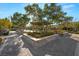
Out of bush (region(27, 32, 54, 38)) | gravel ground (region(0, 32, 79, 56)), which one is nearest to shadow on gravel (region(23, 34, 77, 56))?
gravel ground (region(0, 32, 79, 56))

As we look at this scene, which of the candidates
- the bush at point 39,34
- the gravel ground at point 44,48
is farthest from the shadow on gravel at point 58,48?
the bush at point 39,34

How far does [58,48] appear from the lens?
241 inches

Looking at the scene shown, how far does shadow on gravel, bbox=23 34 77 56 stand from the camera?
6070mm

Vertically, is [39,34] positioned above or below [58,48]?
above

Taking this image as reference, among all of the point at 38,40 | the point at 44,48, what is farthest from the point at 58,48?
the point at 38,40

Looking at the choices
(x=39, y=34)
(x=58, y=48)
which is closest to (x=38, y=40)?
(x=39, y=34)

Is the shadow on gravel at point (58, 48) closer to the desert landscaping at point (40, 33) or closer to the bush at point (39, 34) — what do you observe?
the desert landscaping at point (40, 33)

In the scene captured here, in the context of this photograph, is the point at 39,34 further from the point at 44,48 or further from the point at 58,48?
the point at 58,48

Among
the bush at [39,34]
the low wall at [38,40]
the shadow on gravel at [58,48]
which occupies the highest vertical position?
the bush at [39,34]

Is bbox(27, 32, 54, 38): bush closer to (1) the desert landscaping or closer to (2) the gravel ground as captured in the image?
(1) the desert landscaping

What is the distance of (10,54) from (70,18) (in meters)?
1.01

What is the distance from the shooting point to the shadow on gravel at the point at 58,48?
6.07 metres

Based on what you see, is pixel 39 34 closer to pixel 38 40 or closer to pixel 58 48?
pixel 38 40

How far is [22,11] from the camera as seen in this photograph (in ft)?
19.9
